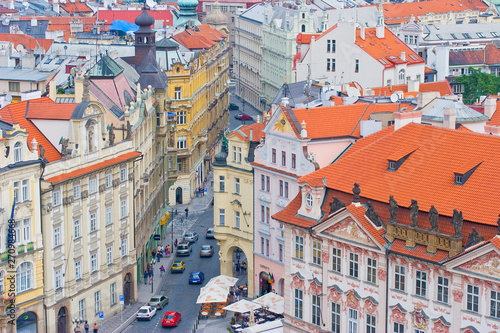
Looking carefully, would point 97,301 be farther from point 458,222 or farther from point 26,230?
point 458,222

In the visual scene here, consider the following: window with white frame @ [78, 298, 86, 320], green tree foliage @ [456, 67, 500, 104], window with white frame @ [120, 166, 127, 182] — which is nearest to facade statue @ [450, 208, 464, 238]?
window with white frame @ [78, 298, 86, 320]

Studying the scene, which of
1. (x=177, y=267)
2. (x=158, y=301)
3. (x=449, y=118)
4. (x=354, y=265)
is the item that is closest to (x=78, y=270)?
(x=158, y=301)

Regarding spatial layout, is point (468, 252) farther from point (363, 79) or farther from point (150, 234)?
point (363, 79)

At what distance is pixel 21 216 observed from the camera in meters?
98.4

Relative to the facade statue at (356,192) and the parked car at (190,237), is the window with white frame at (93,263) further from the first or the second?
the facade statue at (356,192)

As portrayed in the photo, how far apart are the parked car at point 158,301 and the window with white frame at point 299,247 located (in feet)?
89.6

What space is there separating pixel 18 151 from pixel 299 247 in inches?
966

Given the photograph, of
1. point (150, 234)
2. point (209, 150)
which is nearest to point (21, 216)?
point (150, 234)

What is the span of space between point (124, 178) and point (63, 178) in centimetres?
1275

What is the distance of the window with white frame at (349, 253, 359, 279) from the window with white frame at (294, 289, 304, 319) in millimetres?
6110

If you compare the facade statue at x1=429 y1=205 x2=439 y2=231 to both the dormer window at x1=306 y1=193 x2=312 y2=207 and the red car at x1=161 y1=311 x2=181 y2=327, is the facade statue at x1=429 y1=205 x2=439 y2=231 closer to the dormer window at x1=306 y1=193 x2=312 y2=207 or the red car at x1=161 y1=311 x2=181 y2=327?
the dormer window at x1=306 y1=193 x2=312 y2=207

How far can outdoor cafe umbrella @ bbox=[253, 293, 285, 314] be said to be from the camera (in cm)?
10544

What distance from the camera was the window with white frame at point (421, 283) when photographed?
80.8 m

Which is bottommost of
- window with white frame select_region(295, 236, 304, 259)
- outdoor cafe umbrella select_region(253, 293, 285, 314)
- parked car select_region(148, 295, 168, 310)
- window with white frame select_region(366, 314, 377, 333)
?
parked car select_region(148, 295, 168, 310)
